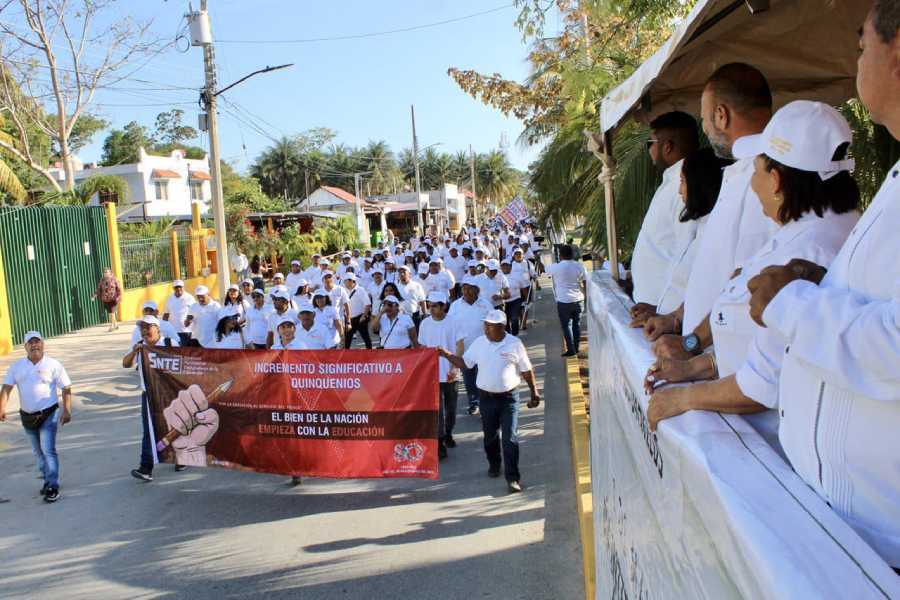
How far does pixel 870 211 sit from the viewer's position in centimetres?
129

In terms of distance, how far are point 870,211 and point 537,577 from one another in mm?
4742

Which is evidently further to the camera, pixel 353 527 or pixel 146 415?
pixel 146 415

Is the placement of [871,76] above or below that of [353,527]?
above

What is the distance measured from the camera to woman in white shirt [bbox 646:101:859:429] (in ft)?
5.34

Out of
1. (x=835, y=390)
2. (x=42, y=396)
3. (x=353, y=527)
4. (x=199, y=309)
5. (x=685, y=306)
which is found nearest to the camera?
(x=835, y=390)

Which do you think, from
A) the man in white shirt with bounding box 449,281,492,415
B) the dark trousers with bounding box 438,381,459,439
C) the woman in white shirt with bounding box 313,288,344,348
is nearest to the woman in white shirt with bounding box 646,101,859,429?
the dark trousers with bounding box 438,381,459,439

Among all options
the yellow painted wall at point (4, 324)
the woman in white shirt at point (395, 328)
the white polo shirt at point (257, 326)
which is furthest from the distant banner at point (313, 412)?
the yellow painted wall at point (4, 324)

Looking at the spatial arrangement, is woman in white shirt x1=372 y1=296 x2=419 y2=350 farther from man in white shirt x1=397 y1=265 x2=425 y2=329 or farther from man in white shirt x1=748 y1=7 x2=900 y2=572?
man in white shirt x1=748 y1=7 x2=900 y2=572

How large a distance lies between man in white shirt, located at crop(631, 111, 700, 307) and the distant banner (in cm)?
402

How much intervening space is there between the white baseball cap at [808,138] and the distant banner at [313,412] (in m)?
5.65

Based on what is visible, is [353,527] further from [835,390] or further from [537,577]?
[835,390]

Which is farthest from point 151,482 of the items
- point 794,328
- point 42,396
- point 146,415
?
point 794,328

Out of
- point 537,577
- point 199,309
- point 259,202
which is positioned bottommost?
point 537,577

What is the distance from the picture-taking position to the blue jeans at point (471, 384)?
9.62 meters
